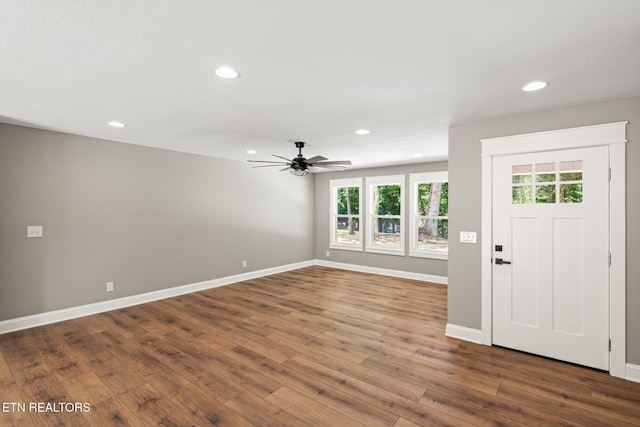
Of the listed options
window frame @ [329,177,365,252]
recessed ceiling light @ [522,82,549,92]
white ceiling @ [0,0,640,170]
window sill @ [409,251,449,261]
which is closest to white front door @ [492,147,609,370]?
white ceiling @ [0,0,640,170]

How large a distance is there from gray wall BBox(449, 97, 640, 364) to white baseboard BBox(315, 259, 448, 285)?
2.65 m

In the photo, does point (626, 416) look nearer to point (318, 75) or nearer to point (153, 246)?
point (318, 75)

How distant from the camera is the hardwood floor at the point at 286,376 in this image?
2139 millimetres

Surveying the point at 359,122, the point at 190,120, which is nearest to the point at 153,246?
the point at 190,120

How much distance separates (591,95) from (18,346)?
6271 millimetres

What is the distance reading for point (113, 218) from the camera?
448 centimetres

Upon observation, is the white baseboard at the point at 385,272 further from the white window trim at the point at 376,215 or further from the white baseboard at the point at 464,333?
the white baseboard at the point at 464,333

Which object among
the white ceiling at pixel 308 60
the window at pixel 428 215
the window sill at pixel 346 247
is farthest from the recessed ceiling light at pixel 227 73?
the window sill at pixel 346 247

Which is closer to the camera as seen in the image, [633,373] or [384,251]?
[633,373]

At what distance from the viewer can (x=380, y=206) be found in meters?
7.12

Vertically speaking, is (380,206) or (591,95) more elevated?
(591,95)

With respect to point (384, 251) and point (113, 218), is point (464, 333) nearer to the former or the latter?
point (384, 251)

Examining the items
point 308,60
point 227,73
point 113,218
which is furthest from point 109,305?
point 308,60

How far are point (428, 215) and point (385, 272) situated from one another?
1618 mm
